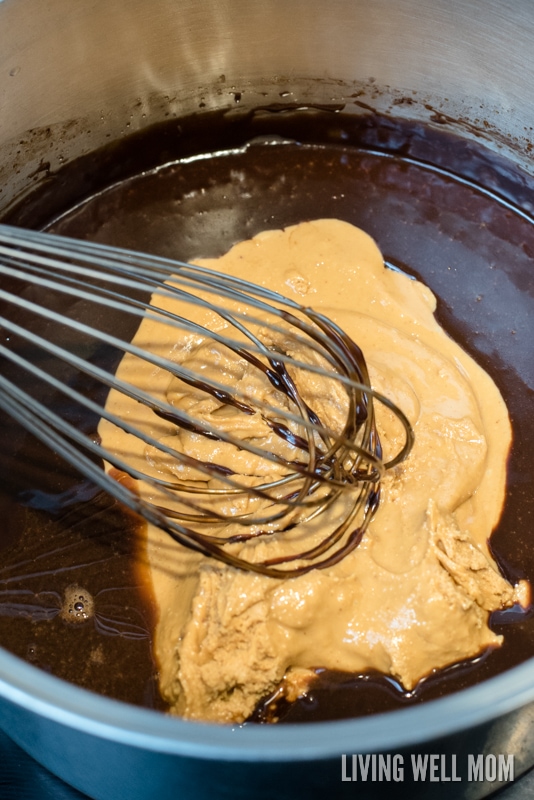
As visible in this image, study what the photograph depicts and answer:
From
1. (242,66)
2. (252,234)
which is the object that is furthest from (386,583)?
(242,66)

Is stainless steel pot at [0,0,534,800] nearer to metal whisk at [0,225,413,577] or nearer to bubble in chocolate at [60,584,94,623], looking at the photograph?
bubble in chocolate at [60,584,94,623]

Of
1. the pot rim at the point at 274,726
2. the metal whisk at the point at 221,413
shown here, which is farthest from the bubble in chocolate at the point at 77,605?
the pot rim at the point at 274,726

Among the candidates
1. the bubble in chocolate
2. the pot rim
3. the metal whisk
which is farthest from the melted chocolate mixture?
the pot rim

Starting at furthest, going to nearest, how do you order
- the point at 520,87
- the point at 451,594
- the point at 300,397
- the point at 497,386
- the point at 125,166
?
1. the point at 125,166
2. the point at 520,87
3. the point at 497,386
4. the point at 300,397
5. the point at 451,594

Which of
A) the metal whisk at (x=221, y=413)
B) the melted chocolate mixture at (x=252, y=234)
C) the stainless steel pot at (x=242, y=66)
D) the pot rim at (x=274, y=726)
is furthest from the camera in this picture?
the stainless steel pot at (x=242, y=66)

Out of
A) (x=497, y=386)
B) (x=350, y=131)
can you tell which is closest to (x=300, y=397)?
(x=497, y=386)

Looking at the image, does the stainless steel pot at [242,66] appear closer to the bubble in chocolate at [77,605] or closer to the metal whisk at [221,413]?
the bubble in chocolate at [77,605]

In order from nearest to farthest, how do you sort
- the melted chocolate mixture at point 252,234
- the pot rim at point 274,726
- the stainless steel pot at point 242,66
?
the pot rim at point 274,726, the melted chocolate mixture at point 252,234, the stainless steel pot at point 242,66

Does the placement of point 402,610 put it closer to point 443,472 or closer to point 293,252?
point 443,472
